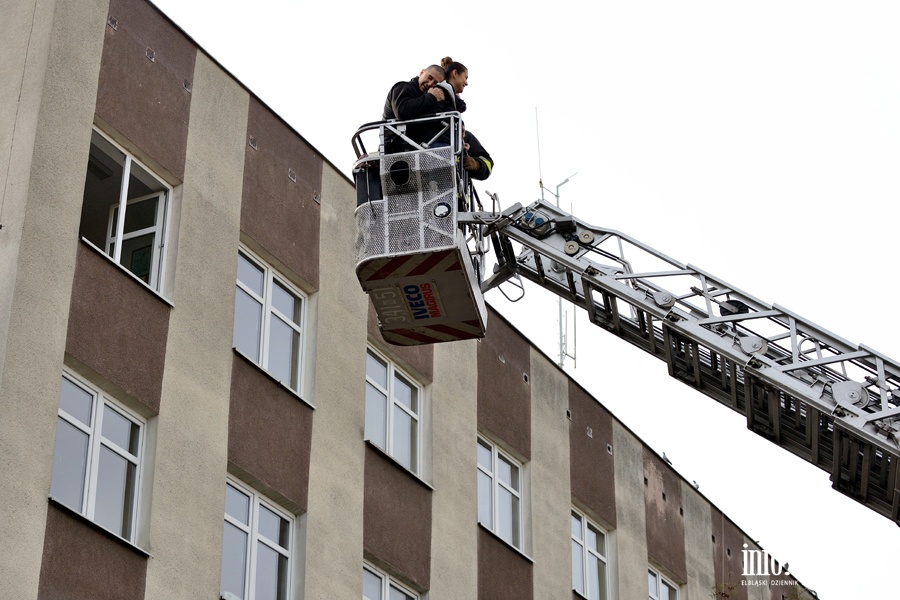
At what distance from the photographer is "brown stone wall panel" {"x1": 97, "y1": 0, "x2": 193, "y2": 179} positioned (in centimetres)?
1717

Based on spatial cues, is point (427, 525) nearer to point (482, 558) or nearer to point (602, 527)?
point (482, 558)

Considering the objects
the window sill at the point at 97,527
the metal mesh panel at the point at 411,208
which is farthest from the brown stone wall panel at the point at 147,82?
the window sill at the point at 97,527

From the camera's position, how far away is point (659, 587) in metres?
25.4

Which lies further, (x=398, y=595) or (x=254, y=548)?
(x=398, y=595)

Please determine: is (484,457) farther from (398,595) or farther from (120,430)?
(120,430)

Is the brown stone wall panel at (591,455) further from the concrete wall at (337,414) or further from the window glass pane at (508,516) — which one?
the concrete wall at (337,414)

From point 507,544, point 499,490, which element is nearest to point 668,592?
point 499,490

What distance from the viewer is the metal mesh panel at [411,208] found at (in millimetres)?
14945

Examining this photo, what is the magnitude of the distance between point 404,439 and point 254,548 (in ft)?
12.6

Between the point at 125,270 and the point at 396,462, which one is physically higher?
the point at 125,270

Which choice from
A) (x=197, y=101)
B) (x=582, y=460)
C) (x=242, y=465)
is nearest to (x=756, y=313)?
(x=242, y=465)

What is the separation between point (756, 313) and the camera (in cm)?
1573

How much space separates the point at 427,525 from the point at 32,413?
6596mm

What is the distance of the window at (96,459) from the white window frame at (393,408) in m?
4.26
